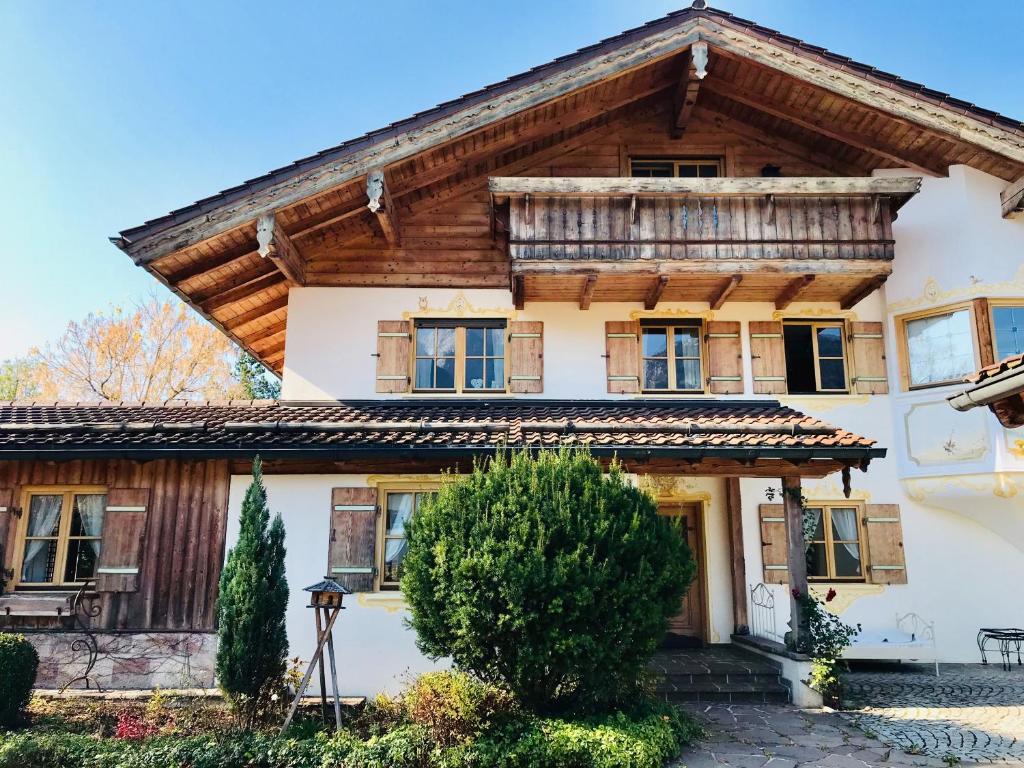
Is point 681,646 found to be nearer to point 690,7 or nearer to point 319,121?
point 690,7

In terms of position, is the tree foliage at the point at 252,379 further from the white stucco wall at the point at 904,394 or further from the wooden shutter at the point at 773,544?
the wooden shutter at the point at 773,544

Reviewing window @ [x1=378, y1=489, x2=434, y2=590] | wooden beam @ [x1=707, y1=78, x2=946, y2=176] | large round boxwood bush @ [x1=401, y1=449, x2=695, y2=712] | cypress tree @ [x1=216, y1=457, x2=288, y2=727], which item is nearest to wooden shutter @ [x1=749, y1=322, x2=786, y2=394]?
wooden beam @ [x1=707, y1=78, x2=946, y2=176]

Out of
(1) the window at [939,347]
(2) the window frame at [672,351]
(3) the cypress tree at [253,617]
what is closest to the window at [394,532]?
(3) the cypress tree at [253,617]

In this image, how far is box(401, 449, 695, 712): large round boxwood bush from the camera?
613cm

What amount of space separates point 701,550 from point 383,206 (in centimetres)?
685

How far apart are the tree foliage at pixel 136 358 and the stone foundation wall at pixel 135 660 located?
57.9 feet

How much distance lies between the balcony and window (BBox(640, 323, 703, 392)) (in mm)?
1034

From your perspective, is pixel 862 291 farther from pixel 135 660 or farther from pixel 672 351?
pixel 135 660

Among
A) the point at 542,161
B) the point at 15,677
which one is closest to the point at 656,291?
the point at 542,161

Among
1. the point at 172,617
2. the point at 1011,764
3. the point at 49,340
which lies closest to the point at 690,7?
the point at 1011,764

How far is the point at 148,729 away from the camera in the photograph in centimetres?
681

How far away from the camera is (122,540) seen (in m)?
8.64

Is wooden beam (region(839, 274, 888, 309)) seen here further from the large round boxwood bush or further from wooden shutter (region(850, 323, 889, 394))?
the large round boxwood bush

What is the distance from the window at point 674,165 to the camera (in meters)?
12.1
